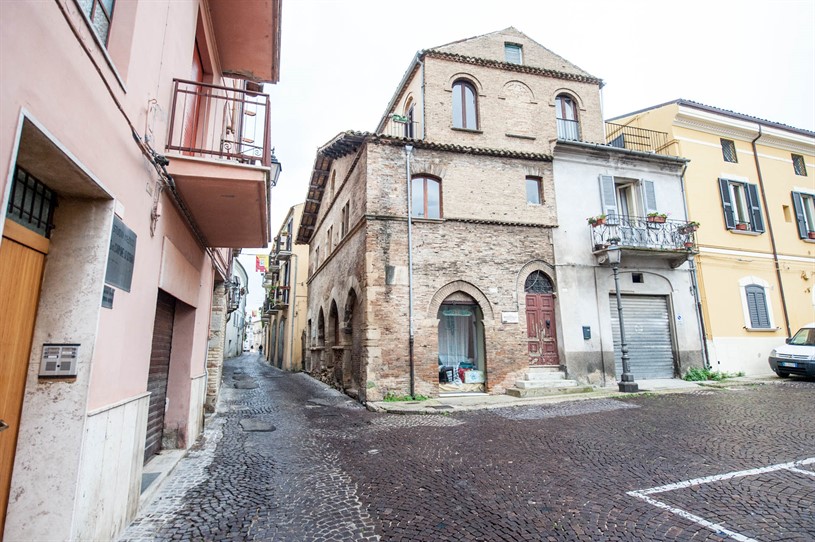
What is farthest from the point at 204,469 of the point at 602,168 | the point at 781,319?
the point at 781,319

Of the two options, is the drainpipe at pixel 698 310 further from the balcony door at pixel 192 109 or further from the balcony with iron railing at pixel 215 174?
the balcony door at pixel 192 109

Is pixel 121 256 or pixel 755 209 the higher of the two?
pixel 755 209

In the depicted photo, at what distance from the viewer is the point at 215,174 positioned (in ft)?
14.5

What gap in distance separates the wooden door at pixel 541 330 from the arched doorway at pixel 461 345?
152 cm

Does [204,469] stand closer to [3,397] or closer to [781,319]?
[3,397]

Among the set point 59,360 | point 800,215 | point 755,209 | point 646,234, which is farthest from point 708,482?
point 800,215

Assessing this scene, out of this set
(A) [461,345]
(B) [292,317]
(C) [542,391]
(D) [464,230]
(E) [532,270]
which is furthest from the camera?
(B) [292,317]

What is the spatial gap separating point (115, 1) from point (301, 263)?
74.6 ft

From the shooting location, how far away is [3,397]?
2445 mm

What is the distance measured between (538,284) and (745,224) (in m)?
9.31

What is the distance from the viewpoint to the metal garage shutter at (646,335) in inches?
513

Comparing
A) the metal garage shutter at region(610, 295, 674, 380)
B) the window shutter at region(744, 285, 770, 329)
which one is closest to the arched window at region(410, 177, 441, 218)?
the metal garage shutter at region(610, 295, 674, 380)

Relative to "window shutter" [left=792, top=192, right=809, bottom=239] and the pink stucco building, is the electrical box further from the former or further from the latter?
"window shutter" [left=792, top=192, right=809, bottom=239]

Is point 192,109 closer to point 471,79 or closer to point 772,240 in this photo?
point 471,79
